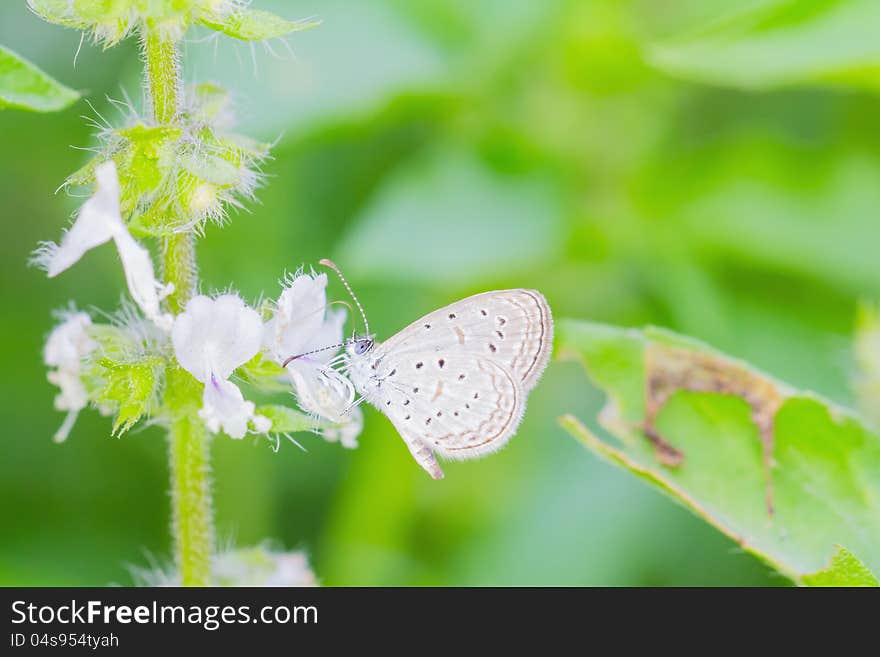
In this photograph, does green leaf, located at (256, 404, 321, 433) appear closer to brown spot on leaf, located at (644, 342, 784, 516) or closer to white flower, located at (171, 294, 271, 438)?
white flower, located at (171, 294, 271, 438)

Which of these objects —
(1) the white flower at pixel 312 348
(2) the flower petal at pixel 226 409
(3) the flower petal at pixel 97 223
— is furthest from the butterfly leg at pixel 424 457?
(3) the flower petal at pixel 97 223

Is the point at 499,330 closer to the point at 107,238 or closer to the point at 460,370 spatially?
the point at 460,370

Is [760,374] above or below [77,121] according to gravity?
below

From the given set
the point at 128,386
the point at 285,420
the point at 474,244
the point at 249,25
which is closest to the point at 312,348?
the point at 285,420

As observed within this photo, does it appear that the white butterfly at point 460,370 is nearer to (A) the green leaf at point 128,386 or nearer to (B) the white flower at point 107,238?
(A) the green leaf at point 128,386

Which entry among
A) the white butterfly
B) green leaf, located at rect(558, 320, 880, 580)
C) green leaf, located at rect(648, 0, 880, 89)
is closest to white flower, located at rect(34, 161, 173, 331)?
the white butterfly

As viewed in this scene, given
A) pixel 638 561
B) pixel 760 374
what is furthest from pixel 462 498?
pixel 760 374
